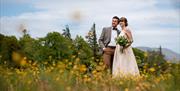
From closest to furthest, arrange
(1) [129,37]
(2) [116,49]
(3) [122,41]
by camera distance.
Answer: (3) [122,41]
(1) [129,37]
(2) [116,49]

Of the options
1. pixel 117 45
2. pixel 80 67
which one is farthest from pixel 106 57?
pixel 80 67

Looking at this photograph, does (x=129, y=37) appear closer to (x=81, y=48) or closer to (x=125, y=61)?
(x=125, y=61)

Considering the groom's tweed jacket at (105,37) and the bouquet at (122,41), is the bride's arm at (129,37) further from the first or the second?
the groom's tweed jacket at (105,37)

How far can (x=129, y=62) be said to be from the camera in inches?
529

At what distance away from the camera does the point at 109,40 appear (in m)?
12.8

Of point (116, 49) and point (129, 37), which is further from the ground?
point (129, 37)

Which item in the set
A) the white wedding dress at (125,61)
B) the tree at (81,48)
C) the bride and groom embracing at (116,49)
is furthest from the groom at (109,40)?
the tree at (81,48)

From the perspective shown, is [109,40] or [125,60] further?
[125,60]

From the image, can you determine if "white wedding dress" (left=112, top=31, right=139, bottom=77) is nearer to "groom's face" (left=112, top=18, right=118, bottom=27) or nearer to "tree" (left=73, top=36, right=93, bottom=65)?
"groom's face" (left=112, top=18, right=118, bottom=27)

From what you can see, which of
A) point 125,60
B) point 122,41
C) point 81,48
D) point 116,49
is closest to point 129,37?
point 122,41

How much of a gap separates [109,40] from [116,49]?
1.72 ft

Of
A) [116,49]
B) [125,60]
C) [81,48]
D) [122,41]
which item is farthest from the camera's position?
[81,48]

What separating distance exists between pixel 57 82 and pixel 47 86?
0.66 feet

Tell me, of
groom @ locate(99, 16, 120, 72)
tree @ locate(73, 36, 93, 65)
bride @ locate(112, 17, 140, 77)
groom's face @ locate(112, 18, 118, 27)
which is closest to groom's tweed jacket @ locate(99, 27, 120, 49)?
groom @ locate(99, 16, 120, 72)
